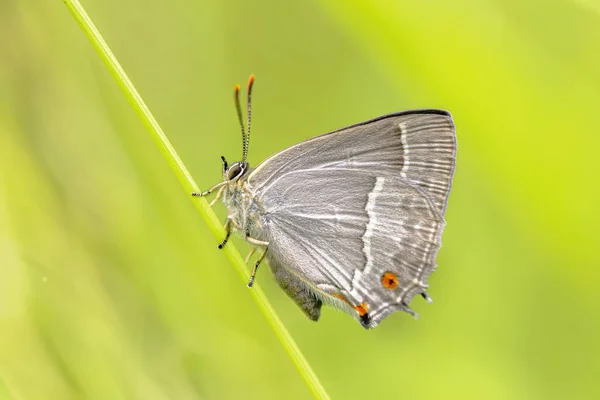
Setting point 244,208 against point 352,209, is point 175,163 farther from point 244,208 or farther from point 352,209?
point 352,209

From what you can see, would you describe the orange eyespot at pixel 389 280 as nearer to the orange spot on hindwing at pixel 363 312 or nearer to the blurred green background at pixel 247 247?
the orange spot on hindwing at pixel 363 312

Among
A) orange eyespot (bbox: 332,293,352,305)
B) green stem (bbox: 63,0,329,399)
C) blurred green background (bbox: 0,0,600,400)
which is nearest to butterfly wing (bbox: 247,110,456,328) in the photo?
orange eyespot (bbox: 332,293,352,305)

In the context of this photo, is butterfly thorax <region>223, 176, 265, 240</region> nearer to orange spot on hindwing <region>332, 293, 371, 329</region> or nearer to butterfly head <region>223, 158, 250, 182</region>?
butterfly head <region>223, 158, 250, 182</region>

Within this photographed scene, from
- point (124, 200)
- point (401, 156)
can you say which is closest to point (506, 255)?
point (401, 156)

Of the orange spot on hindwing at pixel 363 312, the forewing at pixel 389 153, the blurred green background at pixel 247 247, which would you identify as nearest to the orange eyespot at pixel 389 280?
the orange spot on hindwing at pixel 363 312

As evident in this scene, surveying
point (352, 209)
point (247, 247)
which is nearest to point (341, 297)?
point (352, 209)

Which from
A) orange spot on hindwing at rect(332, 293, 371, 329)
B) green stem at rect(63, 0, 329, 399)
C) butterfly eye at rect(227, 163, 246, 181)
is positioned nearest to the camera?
green stem at rect(63, 0, 329, 399)

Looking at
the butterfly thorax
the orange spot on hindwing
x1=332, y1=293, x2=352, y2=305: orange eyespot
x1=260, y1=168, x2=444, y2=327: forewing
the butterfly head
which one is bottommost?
the orange spot on hindwing
